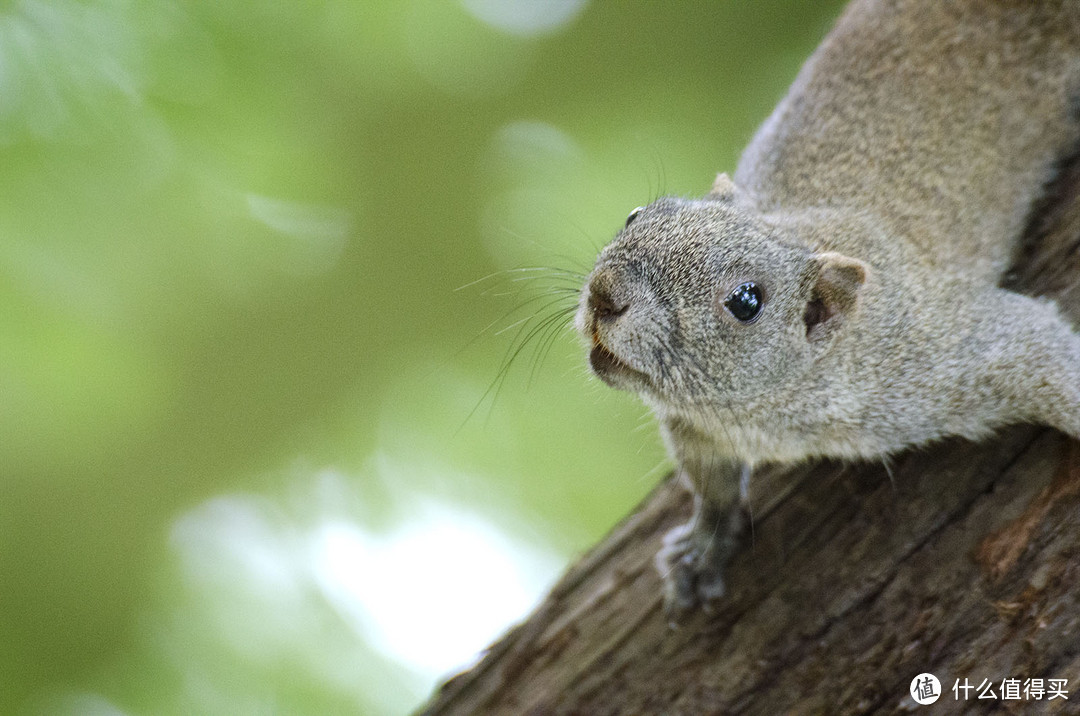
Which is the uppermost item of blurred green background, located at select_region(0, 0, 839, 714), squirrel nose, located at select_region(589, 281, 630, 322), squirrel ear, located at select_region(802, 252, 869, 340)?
blurred green background, located at select_region(0, 0, 839, 714)

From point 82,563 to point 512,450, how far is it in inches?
75.0

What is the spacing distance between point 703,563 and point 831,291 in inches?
35.2

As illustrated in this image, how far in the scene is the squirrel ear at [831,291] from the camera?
2107 millimetres

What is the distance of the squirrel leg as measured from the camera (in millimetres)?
2631

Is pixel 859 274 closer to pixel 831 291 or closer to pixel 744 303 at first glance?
pixel 831 291

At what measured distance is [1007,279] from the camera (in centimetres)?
258

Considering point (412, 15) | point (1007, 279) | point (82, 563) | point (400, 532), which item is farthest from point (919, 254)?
point (82, 563)

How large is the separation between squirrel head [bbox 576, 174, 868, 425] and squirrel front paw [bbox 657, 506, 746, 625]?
0.58m

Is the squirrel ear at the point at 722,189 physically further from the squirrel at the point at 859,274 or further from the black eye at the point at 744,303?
Answer: the black eye at the point at 744,303

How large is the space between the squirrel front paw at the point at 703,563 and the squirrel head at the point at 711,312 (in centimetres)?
58

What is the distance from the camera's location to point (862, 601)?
7.79 ft

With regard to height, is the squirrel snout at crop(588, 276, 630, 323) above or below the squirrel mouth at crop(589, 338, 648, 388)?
above

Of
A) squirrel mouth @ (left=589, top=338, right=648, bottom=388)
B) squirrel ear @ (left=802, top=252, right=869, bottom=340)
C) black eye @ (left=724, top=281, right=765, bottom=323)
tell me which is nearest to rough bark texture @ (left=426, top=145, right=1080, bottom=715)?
squirrel ear @ (left=802, top=252, right=869, bottom=340)

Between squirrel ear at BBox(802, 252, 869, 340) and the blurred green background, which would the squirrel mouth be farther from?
the blurred green background
